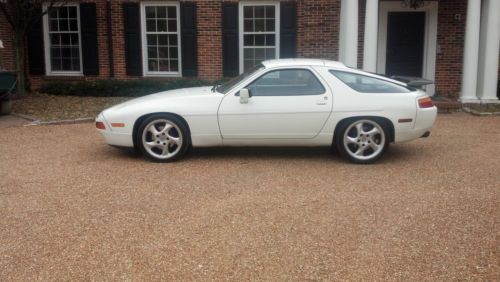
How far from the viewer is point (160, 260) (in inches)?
166

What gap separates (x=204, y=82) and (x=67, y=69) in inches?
165

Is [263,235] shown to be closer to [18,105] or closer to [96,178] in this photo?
[96,178]

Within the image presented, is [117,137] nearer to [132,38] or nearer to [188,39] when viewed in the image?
[188,39]

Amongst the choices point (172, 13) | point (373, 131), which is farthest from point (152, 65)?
point (373, 131)

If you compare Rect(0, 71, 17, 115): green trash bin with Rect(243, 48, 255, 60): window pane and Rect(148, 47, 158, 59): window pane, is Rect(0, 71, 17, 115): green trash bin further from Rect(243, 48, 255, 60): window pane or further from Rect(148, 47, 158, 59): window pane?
Rect(243, 48, 255, 60): window pane

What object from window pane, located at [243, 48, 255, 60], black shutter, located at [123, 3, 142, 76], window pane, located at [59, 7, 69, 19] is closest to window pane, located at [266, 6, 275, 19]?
window pane, located at [243, 48, 255, 60]

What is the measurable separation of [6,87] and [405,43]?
997 centimetres

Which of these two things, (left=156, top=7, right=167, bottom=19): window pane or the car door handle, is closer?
the car door handle

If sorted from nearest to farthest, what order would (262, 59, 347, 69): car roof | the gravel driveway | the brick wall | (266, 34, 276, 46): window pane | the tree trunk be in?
the gravel driveway
(262, 59, 347, 69): car roof
the tree trunk
the brick wall
(266, 34, 276, 46): window pane

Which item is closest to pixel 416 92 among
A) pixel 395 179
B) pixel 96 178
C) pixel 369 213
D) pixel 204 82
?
pixel 395 179

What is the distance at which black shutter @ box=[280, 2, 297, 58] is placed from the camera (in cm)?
1506

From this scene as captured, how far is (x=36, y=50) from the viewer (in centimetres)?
1591

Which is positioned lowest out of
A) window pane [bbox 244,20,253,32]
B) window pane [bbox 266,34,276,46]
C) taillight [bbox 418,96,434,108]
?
taillight [bbox 418,96,434,108]

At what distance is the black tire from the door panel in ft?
30.7
